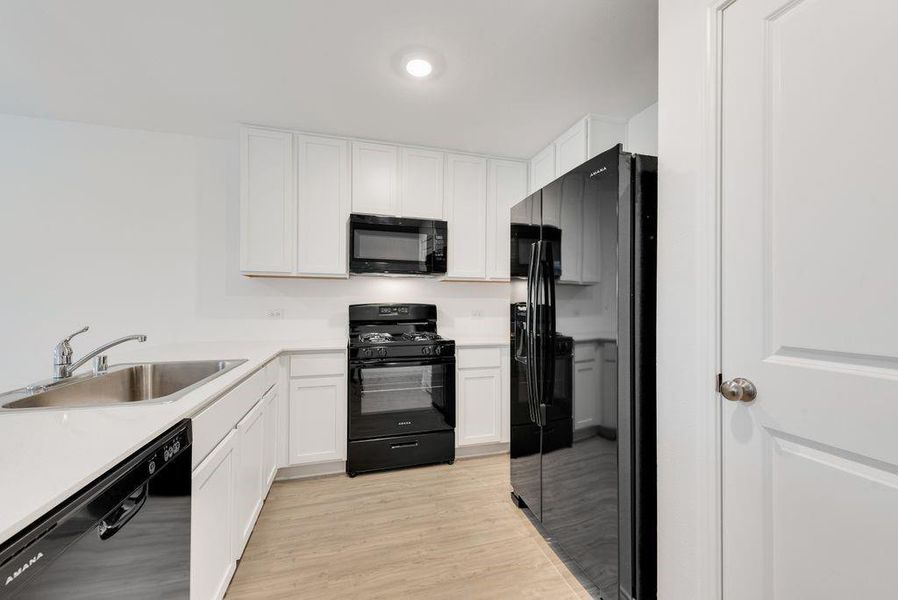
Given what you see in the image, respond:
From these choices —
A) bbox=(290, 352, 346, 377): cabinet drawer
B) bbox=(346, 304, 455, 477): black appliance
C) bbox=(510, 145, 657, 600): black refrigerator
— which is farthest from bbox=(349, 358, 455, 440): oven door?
bbox=(510, 145, 657, 600): black refrigerator

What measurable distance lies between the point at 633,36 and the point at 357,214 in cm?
203

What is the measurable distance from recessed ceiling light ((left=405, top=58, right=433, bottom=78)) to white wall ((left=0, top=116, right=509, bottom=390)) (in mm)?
1729

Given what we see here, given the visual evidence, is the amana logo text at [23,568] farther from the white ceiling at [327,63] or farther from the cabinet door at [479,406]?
the cabinet door at [479,406]

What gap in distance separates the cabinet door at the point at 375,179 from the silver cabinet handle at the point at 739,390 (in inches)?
99.4

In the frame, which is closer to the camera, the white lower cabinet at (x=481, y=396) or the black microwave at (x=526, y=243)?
the black microwave at (x=526, y=243)

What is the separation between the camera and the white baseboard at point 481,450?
10.1 feet

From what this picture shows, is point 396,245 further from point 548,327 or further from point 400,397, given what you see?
point 548,327

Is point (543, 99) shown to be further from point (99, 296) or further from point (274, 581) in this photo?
point (99, 296)

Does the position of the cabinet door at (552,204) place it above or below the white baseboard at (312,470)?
above

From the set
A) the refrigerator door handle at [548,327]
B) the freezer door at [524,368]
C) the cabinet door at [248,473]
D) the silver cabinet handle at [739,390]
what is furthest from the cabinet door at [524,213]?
the cabinet door at [248,473]

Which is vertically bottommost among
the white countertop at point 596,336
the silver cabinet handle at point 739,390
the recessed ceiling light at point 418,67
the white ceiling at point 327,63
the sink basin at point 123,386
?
the sink basin at point 123,386

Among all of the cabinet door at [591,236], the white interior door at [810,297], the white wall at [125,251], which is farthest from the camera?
the white wall at [125,251]

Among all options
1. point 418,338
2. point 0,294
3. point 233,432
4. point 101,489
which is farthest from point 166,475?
point 0,294

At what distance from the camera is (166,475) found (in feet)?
3.46
